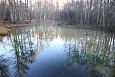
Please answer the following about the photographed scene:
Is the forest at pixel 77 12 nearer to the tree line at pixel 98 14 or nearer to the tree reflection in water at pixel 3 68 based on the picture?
the tree line at pixel 98 14

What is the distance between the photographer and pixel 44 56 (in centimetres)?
1652

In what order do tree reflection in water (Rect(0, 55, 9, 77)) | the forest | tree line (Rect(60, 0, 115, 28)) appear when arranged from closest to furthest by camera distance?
1. tree reflection in water (Rect(0, 55, 9, 77))
2. tree line (Rect(60, 0, 115, 28))
3. the forest

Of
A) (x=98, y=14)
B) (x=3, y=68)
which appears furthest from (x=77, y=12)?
(x=3, y=68)

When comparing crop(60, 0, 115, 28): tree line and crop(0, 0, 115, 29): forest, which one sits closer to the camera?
crop(60, 0, 115, 28): tree line

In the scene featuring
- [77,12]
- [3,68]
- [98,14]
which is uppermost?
[77,12]

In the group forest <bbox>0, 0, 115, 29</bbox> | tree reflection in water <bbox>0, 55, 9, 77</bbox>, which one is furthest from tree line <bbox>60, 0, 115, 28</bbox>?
tree reflection in water <bbox>0, 55, 9, 77</bbox>

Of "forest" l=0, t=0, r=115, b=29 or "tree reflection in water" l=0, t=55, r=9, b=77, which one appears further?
"forest" l=0, t=0, r=115, b=29

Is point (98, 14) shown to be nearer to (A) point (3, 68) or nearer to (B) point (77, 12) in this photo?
(B) point (77, 12)

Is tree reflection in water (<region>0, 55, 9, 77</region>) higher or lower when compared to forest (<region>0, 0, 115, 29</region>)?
lower

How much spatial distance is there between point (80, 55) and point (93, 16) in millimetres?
40132

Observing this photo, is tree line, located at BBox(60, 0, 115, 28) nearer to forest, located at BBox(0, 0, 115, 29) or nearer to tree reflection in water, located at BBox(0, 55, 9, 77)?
forest, located at BBox(0, 0, 115, 29)

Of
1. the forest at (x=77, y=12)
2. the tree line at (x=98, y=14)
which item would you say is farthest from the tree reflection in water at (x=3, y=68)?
the tree line at (x=98, y=14)

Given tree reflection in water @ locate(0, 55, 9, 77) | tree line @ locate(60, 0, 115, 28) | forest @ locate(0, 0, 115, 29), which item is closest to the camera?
tree reflection in water @ locate(0, 55, 9, 77)

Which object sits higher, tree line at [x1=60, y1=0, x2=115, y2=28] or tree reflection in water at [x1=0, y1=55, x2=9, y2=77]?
tree line at [x1=60, y1=0, x2=115, y2=28]
